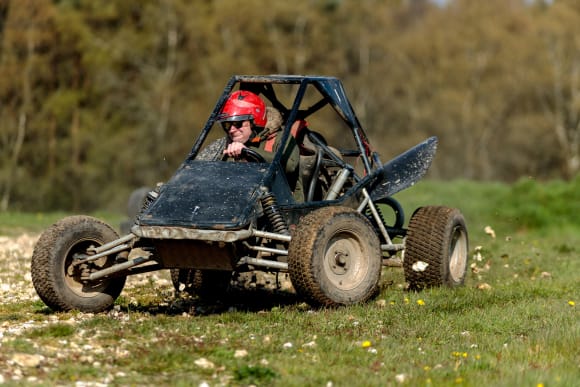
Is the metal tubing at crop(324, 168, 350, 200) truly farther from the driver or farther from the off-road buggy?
the driver

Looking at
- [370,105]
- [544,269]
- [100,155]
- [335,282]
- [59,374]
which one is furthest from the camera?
[370,105]

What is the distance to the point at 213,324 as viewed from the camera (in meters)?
10.0

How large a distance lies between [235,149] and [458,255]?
311 centimetres

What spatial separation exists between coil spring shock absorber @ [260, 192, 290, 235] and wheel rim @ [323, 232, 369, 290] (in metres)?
0.49

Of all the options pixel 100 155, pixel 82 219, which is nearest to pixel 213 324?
pixel 82 219

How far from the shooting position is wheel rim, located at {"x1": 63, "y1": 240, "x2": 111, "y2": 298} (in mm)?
10945

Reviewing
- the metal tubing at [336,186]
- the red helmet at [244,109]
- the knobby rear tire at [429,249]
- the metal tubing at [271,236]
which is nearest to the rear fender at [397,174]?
the metal tubing at [336,186]

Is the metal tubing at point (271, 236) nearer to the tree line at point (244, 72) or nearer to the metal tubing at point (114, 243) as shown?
the metal tubing at point (114, 243)

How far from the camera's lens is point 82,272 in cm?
1093

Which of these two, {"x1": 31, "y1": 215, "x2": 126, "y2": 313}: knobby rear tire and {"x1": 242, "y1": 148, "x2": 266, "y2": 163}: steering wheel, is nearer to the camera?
{"x1": 31, "y1": 215, "x2": 126, "y2": 313}: knobby rear tire

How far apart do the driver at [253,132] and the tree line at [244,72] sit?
99.5 ft

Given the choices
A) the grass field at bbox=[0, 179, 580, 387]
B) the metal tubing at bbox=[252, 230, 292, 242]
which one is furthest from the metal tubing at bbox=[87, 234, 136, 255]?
the metal tubing at bbox=[252, 230, 292, 242]

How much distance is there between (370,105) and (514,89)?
26.0 ft

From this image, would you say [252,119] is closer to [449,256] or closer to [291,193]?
[291,193]
